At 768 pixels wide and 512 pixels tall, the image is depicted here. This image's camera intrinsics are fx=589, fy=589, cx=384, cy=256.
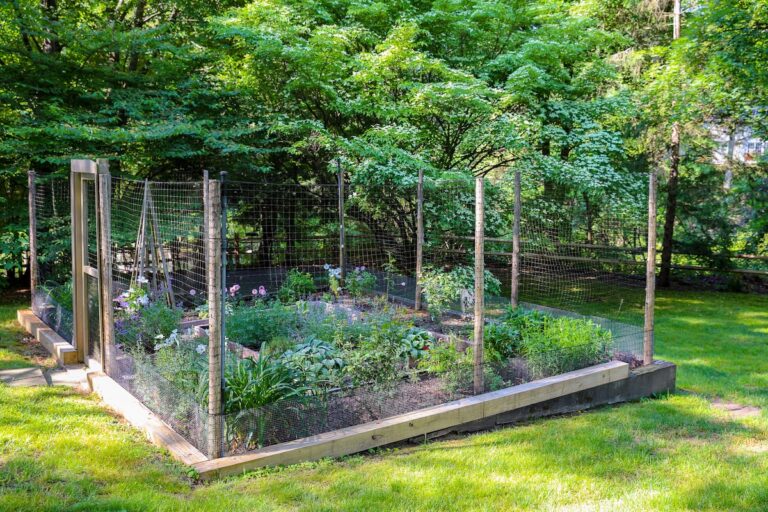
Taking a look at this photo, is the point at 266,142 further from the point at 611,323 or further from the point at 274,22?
the point at 611,323

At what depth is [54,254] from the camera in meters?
8.16

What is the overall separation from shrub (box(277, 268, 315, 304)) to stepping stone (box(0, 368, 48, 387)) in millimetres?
2923

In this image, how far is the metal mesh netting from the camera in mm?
6621

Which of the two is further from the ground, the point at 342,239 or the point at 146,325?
the point at 342,239

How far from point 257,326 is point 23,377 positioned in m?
2.07

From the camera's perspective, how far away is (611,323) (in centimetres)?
609

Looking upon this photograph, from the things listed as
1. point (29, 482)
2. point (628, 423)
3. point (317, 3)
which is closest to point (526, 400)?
point (628, 423)

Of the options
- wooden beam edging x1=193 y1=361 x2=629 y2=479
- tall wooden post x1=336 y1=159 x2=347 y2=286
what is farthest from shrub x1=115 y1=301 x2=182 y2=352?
tall wooden post x1=336 y1=159 x2=347 y2=286

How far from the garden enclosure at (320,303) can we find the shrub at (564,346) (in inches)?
0.7

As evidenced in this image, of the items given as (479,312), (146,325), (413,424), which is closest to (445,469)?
(413,424)

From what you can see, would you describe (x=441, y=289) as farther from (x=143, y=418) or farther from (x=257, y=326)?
(x=143, y=418)

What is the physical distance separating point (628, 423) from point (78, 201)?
505 centimetres

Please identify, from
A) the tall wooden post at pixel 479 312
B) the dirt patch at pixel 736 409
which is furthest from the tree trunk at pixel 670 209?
the tall wooden post at pixel 479 312

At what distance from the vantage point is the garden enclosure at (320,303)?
12.3ft
